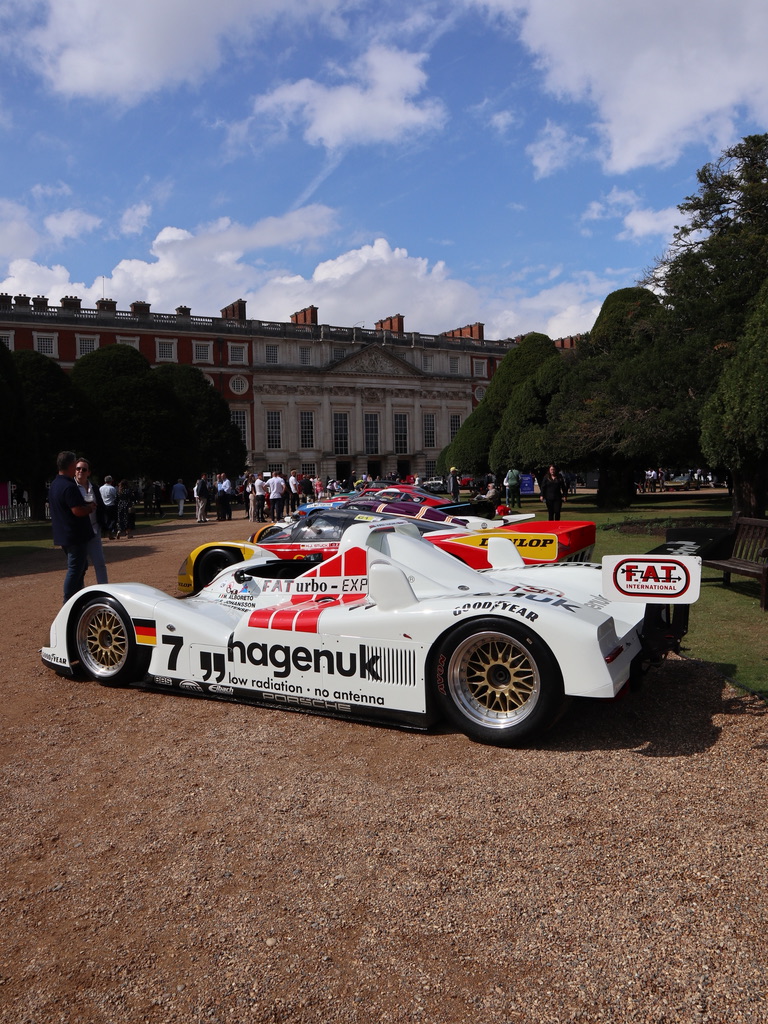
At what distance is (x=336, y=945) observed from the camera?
9.14 feet

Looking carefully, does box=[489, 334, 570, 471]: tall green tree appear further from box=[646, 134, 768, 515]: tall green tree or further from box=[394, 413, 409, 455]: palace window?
box=[394, 413, 409, 455]: palace window

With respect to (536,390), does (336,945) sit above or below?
below

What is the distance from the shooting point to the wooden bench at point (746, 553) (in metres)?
9.45

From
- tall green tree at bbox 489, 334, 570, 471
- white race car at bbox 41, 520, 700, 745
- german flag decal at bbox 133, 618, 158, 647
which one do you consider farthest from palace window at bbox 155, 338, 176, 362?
german flag decal at bbox 133, 618, 158, 647

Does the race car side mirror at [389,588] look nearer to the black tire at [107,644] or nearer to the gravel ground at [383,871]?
the gravel ground at [383,871]

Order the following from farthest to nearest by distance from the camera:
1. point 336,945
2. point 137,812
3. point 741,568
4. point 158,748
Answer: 1. point 741,568
2. point 158,748
3. point 137,812
4. point 336,945

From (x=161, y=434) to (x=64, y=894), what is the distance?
42.1 m

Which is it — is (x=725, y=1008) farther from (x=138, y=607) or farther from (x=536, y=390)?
(x=536, y=390)

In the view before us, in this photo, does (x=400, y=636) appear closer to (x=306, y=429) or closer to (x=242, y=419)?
(x=242, y=419)

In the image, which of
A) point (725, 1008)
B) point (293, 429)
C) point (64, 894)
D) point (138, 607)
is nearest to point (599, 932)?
point (725, 1008)

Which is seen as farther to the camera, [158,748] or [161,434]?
[161,434]

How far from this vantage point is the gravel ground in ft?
8.32

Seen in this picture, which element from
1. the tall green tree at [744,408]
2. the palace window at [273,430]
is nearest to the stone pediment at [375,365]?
the palace window at [273,430]

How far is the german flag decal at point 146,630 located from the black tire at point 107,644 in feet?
0.18
